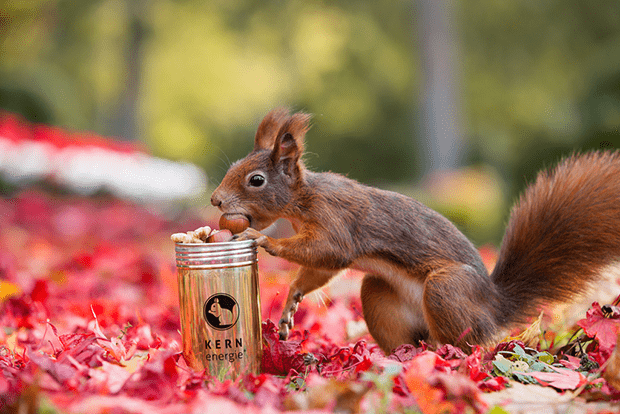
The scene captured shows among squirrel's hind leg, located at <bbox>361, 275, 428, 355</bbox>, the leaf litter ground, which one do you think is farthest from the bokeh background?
squirrel's hind leg, located at <bbox>361, 275, 428, 355</bbox>

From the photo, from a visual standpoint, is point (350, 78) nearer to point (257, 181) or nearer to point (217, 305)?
point (257, 181)

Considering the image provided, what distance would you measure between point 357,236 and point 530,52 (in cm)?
1251

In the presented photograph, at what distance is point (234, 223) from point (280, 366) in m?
0.46

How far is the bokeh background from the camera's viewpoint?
8.34m

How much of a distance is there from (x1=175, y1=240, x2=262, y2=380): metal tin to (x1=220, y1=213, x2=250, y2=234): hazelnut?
147 millimetres

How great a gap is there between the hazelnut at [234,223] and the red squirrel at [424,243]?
4 centimetres

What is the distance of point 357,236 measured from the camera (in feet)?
6.28

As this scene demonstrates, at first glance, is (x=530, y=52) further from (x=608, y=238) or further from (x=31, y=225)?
(x=608, y=238)

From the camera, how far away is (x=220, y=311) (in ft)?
5.34

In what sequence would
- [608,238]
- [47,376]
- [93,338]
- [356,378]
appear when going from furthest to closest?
[608,238] → [93,338] → [356,378] → [47,376]

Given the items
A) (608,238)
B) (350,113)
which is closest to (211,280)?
(608,238)

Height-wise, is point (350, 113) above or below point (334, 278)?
above

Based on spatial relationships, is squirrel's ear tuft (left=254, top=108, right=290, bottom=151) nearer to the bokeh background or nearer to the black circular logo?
the black circular logo

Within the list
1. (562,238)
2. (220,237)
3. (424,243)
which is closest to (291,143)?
(220,237)
